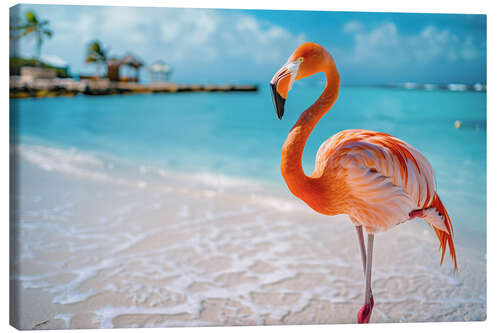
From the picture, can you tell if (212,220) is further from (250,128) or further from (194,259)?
(250,128)

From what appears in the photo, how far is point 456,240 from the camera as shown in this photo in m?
2.79

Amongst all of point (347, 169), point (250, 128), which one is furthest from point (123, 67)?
point (347, 169)

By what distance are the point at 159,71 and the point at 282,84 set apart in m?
1.68

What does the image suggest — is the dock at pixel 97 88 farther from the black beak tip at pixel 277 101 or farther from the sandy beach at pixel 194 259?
the black beak tip at pixel 277 101

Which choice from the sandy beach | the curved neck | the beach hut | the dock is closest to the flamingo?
the curved neck

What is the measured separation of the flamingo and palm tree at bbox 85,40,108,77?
66.1 inches

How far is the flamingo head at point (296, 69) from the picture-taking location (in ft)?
6.34

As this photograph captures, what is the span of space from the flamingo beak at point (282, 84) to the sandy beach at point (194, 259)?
149 cm

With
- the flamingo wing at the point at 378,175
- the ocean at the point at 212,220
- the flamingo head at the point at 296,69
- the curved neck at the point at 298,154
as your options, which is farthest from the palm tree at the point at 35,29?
the flamingo wing at the point at 378,175

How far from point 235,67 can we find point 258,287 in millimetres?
1616

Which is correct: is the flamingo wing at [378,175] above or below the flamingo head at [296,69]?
below

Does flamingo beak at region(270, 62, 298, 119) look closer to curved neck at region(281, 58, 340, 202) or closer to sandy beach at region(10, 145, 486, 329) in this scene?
curved neck at region(281, 58, 340, 202)

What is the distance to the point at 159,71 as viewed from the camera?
3357 millimetres
